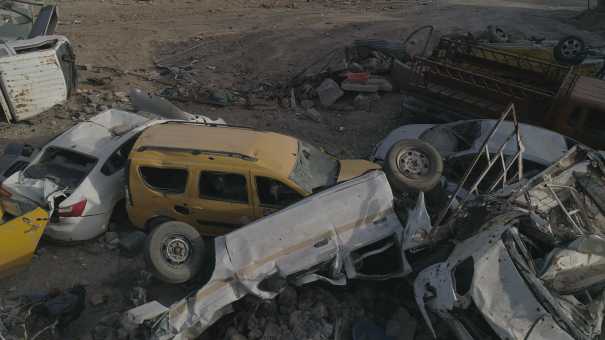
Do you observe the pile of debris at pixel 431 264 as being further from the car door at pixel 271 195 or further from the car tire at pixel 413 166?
the car tire at pixel 413 166

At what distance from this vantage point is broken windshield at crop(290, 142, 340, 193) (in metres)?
5.90

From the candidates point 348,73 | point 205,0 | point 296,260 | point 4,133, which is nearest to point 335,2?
point 205,0

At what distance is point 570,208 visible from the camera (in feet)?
19.2

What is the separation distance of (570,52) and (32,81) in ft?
37.5

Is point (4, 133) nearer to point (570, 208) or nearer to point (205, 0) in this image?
point (570, 208)

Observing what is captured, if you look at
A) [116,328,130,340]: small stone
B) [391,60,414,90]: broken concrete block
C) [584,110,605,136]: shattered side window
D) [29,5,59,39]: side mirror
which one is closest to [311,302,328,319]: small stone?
[116,328,130,340]: small stone

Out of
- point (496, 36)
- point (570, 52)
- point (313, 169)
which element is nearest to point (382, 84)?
point (496, 36)

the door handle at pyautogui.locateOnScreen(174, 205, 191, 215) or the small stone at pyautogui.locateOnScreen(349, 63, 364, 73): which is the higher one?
the small stone at pyautogui.locateOnScreen(349, 63, 364, 73)

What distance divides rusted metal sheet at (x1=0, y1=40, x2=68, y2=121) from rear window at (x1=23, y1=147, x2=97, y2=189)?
3063 mm

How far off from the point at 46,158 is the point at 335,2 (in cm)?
1462

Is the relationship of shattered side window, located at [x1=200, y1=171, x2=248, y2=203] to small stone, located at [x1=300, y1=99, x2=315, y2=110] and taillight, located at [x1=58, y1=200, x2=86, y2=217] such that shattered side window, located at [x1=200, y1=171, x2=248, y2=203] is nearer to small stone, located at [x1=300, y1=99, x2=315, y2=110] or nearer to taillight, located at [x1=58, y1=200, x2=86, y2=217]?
taillight, located at [x1=58, y1=200, x2=86, y2=217]

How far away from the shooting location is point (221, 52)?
1384 centimetres

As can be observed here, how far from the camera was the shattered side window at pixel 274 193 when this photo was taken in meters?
5.78

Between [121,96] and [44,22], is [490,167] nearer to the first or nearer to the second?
[121,96]
